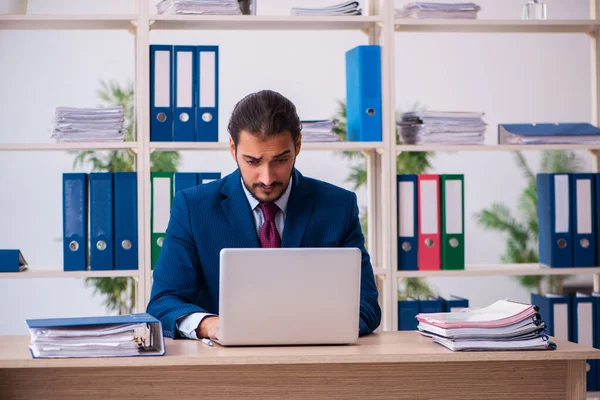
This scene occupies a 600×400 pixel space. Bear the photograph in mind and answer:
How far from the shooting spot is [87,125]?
2.97 m

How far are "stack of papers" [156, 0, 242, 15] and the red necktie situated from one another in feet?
3.62

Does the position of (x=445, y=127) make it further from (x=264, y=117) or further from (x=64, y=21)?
(x=64, y=21)

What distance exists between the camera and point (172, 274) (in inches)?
82.5

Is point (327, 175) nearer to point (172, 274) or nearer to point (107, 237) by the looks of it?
point (107, 237)

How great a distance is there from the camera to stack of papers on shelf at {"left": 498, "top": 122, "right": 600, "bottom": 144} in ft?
10.4

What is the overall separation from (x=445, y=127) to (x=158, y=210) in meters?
1.18

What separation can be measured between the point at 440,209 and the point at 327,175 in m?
4.97

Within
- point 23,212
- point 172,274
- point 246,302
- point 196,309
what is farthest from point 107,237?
point 23,212

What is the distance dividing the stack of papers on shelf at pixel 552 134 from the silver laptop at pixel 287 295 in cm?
172

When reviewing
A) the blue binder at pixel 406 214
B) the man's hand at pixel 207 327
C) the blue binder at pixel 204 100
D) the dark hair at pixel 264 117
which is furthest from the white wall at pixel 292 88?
the man's hand at pixel 207 327

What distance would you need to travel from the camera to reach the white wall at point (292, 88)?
702 centimetres

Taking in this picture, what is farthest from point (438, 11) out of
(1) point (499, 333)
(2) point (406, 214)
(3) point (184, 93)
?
(1) point (499, 333)

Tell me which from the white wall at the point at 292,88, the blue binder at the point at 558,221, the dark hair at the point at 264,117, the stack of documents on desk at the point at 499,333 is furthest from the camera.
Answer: the white wall at the point at 292,88

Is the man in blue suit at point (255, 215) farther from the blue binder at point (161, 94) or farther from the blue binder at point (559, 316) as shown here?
the blue binder at point (559, 316)
